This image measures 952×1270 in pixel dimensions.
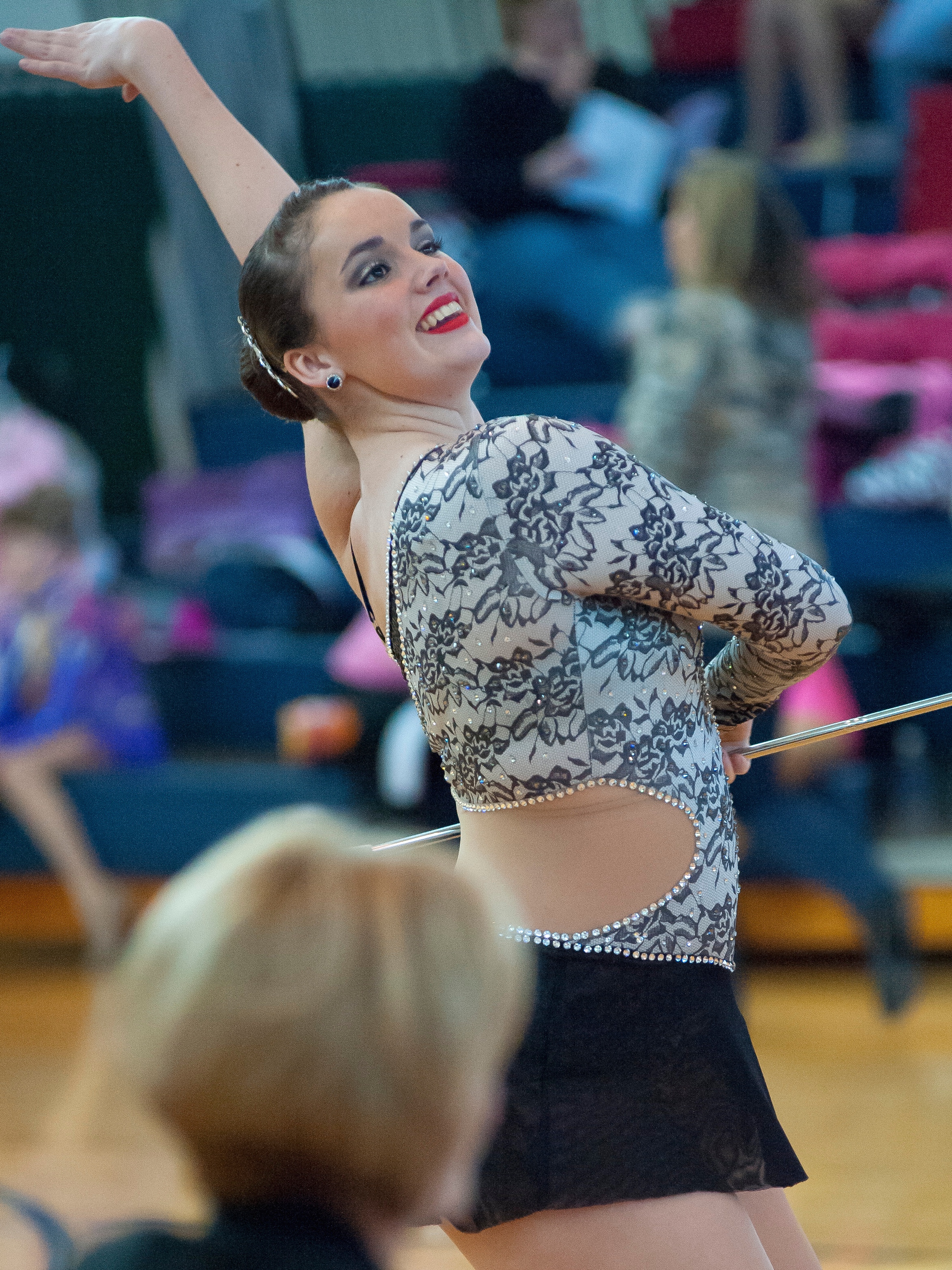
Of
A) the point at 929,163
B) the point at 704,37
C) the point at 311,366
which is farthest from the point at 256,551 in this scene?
the point at 311,366

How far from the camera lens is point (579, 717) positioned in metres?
1.13

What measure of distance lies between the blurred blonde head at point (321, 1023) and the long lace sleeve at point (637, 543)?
0.38 meters

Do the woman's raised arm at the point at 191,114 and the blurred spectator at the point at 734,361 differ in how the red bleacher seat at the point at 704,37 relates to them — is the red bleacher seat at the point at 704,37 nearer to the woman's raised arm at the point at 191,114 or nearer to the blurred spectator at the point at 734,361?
the blurred spectator at the point at 734,361

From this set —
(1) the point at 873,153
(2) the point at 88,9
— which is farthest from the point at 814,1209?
(1) the point at 873,153

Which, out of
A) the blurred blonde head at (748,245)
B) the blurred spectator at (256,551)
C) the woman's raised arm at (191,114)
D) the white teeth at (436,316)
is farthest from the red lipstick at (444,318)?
the blurred spectator at (256,551)

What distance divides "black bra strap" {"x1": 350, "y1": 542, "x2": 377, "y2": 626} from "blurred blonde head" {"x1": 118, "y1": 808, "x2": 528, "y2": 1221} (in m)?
0.55

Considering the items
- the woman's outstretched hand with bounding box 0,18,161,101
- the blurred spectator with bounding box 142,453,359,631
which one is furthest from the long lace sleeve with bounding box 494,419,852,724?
the blurred spectator with bounding box 142,453,359,631

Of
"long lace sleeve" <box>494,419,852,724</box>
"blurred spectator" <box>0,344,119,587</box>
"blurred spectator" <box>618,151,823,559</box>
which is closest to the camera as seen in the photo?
"long lace sleeve" <box>494,419,852,724</box>

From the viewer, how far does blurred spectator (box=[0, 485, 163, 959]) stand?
154 inches

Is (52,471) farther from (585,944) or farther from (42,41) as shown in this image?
(585,944)

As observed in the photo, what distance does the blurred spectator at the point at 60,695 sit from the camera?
12.9 ft

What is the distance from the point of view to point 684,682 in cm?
117

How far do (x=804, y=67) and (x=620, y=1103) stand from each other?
4587 mm

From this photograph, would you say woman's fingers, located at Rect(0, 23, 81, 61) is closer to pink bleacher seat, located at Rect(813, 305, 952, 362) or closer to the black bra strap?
the black bra strap
